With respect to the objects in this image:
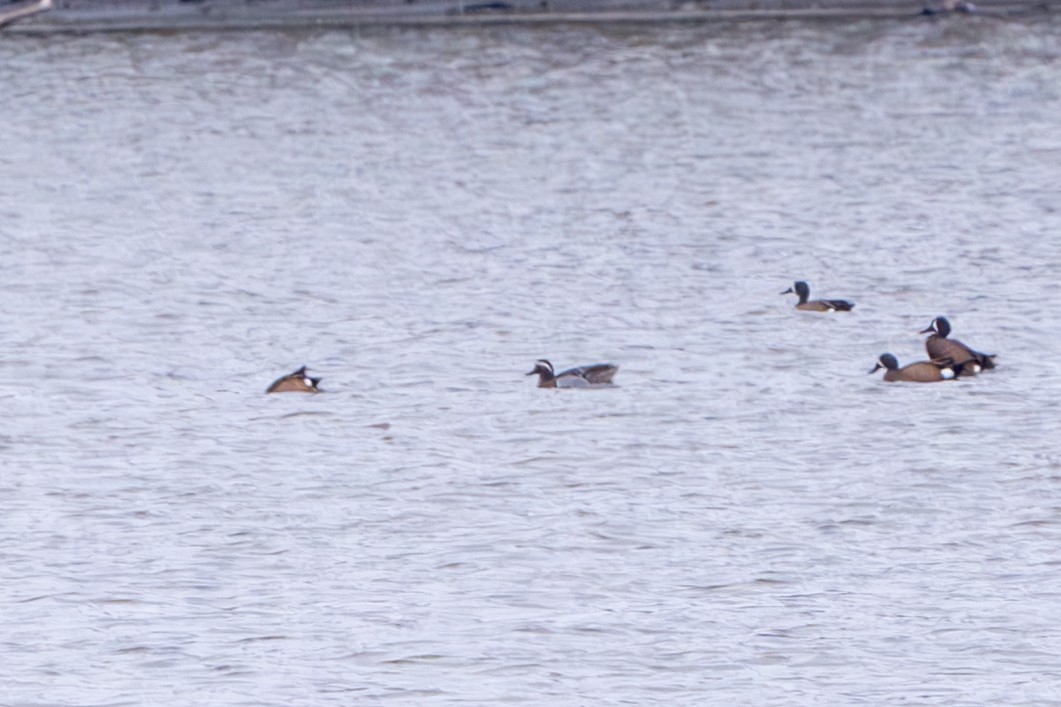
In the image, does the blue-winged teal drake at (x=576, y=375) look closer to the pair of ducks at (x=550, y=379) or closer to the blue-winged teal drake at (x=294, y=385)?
the pair of ducks at (x=550, y=379)

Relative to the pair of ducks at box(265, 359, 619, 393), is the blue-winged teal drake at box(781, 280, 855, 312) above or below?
above

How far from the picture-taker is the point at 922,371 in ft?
38.0

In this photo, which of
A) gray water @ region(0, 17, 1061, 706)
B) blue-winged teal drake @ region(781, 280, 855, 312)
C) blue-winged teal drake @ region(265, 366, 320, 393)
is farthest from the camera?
blue-winged teal drake @ region(781, 280, 855, 312)

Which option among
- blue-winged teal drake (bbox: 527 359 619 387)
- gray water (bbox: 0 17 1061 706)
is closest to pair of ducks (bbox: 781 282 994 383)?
gray water (bbox: 0 17 1061 706)

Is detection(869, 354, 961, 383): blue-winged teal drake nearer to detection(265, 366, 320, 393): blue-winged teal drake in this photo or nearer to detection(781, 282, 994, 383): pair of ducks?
detection(781, 282, 994, 383): pair of ducks

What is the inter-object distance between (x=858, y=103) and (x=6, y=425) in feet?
40.9

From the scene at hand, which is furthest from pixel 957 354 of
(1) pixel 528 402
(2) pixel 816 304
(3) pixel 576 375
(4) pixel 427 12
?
(4) pixel 427 12

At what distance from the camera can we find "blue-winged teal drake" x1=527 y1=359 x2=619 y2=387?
37.9ft

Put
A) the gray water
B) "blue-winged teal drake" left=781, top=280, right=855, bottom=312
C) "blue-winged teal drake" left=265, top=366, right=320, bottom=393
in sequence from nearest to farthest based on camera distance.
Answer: the gray water < "blue-winged teal drake" left=265, top=366, right=320, bottom=393 < "blue-winged teal drake" left=781, top=280, right=855, bottom=312

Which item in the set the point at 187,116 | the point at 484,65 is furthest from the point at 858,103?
the point at 187,116

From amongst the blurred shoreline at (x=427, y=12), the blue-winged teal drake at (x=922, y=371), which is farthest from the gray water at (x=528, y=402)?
the blurred shoreline at (x=427, y=12)

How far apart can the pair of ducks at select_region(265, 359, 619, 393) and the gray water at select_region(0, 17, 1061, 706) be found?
10 centimetres

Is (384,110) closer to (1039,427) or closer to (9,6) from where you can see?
(9,6)

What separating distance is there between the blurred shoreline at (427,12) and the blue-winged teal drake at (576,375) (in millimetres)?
15159
